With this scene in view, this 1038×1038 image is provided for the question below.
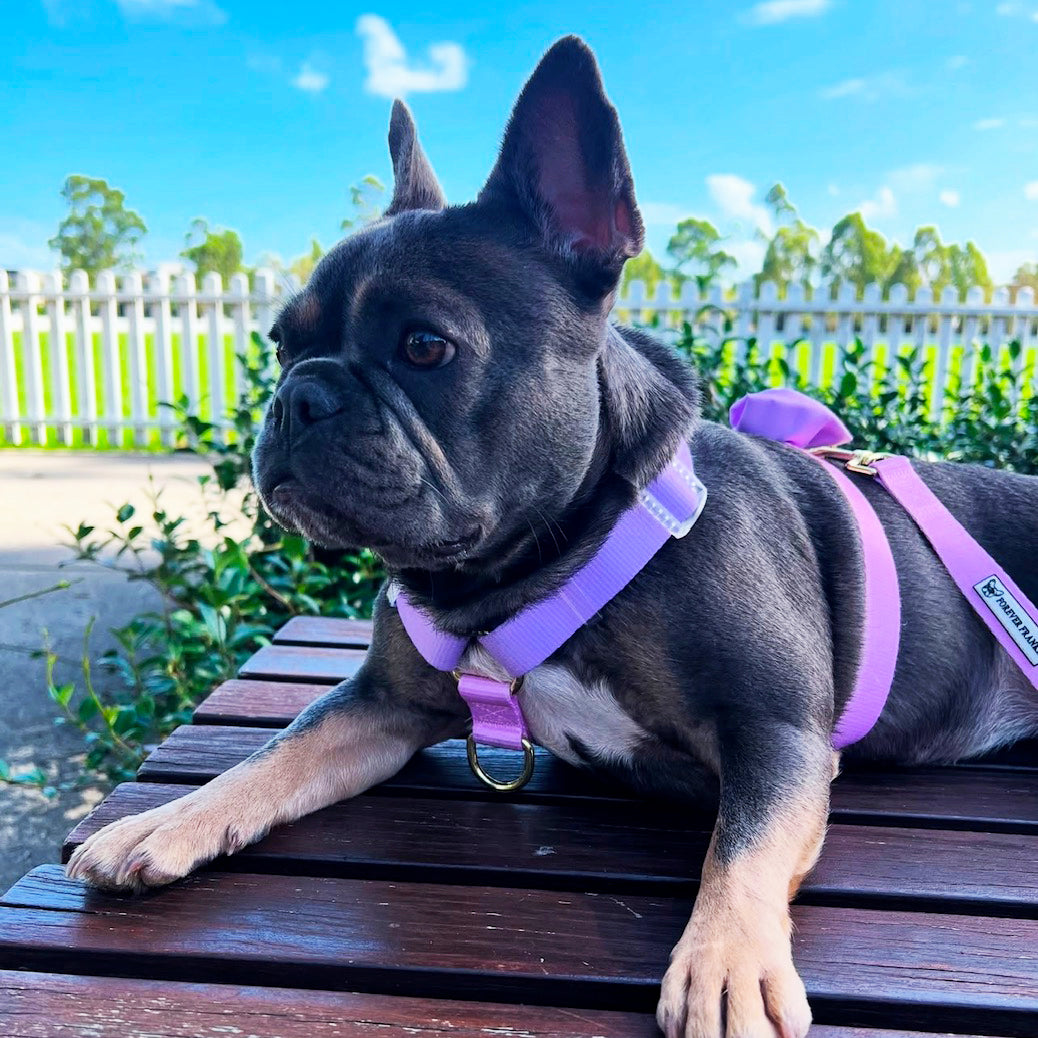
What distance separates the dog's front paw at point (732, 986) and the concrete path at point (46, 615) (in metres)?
2.69

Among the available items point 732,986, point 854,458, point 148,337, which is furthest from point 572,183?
point 148,337

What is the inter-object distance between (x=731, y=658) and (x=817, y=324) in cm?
1062

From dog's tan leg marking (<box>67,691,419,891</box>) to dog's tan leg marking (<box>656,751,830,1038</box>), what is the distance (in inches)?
33.1

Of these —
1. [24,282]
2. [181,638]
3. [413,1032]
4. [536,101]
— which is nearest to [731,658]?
[413,1032]

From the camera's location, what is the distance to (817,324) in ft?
38.4

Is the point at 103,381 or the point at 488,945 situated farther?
the point at 103,381

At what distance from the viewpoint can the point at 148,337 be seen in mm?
12586

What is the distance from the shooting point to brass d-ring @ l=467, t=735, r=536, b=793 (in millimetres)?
2135

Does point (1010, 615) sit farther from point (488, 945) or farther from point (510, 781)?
point (488, 945)

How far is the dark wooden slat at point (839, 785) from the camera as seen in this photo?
209 cm

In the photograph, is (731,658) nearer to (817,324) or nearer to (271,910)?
(271,910)

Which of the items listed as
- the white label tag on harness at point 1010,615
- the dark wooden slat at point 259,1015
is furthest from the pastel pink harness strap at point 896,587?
the dark wooden slat at point 259,1015

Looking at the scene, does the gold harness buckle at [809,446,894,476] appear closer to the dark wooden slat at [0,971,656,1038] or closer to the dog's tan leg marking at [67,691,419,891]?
the dog's tan leg marking at [67,691,419,891]

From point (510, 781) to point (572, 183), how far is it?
1337mm
